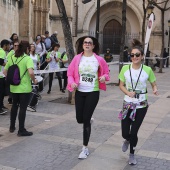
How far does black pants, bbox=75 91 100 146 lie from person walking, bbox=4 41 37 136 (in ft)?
5.24

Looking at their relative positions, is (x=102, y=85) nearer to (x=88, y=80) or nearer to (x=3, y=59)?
(x=88, y=80)

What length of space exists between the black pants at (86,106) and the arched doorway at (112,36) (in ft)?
108

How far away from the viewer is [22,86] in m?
6.68

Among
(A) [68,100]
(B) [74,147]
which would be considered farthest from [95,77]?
(A) [68,100]

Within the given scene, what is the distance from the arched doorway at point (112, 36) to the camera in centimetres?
3825

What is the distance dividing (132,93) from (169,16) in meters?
32.8

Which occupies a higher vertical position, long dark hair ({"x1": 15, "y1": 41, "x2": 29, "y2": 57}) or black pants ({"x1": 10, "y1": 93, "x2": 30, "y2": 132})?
long dark hair ({"x1": 15, "y1": 41, "x2": 29, "y2": 57})

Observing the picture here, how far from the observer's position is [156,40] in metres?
35.8

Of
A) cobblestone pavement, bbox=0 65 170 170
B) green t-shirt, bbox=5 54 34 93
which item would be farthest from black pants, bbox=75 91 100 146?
green t-shirt, bbox=5 54 34 93

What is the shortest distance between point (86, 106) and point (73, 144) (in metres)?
1.06

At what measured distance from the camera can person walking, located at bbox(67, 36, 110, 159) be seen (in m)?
5.42

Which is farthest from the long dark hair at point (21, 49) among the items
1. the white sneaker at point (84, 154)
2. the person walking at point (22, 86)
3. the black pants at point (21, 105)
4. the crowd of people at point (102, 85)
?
the white sneaker at point (84, 154)

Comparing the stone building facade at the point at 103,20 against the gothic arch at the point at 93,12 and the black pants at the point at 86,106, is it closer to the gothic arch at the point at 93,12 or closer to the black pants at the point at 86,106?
the gothic arch at the point at 93,12

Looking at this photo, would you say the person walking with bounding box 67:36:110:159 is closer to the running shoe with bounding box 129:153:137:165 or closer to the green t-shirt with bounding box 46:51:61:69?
the running shoe with bounding box 129:153:137:165
